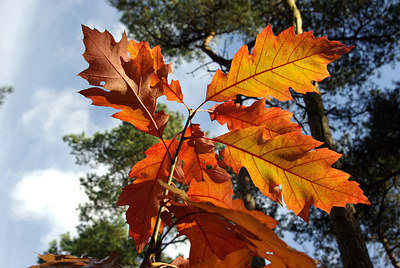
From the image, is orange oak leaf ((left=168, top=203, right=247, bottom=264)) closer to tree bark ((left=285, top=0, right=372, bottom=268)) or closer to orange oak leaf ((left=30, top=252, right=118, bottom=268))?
orange oak leaf ((left=30, top=252, right=118, bottom=268))

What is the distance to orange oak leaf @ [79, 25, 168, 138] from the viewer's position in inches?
19.3

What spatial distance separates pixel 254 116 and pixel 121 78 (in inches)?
10.6

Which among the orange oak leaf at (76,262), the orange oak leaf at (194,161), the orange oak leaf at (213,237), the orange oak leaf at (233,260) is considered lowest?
the orange oak leaf at (76,262)

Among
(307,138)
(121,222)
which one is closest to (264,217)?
(307,138)

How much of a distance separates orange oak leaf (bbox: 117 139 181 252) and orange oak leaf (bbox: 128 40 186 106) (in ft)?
0.39

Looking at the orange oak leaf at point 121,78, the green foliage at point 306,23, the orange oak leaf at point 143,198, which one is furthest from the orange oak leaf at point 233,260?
the green foliage at point 306,23

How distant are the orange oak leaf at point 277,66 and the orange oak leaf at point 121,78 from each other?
131 millimetres

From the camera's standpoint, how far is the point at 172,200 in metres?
0.48

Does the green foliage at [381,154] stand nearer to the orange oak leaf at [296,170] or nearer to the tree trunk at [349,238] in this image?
the tree trunk at [349,238]

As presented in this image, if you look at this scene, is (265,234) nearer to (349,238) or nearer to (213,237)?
(213,237)

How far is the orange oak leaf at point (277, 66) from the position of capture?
0.55m

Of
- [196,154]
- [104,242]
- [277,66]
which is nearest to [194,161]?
[196,154]

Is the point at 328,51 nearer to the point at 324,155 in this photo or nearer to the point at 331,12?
the point at 324,155

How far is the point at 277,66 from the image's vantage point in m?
0.57
